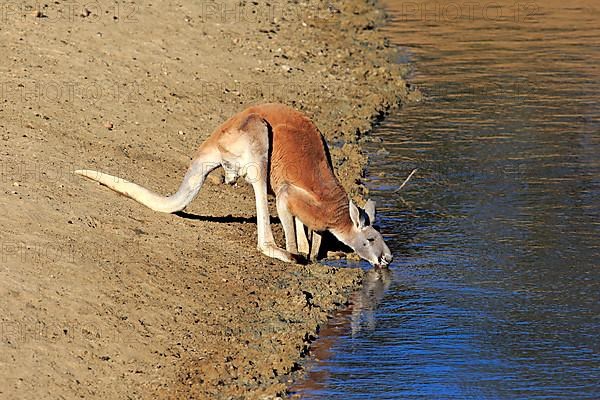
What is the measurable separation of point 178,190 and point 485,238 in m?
2.32

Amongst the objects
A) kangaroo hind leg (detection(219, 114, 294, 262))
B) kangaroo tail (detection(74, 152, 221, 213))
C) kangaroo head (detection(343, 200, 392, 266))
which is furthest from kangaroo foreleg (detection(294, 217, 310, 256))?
kangaroo tail (detection(74, 152, 221, 213))

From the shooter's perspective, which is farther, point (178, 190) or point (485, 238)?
point (485, 238)

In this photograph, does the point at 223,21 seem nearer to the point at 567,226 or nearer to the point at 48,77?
the point at 48,77

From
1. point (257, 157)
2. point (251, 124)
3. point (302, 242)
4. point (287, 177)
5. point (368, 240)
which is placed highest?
point (251, 124)

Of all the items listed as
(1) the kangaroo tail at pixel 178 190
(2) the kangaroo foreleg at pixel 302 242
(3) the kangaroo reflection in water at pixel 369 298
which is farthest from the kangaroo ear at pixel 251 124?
(3) the kangaroo reflection in water at pixel 369 298

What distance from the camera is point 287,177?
8938 millimetres

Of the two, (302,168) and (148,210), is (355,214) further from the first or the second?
(148,210)

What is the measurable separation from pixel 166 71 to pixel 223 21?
2743mm

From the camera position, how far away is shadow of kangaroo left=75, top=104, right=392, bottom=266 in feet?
29.2

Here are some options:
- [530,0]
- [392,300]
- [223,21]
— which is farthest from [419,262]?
[530,0]

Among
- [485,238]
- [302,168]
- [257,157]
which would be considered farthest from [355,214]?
[485,238]

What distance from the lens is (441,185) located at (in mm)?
11047

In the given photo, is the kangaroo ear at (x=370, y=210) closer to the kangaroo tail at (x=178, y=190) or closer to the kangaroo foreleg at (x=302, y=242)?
the kangaroo foreleg at (x=302, y=242)

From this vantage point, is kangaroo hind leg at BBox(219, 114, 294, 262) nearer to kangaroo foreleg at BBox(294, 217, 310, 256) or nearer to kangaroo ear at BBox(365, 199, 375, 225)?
kangaroo foreleg at BBox(294, 217, 310, 256)
